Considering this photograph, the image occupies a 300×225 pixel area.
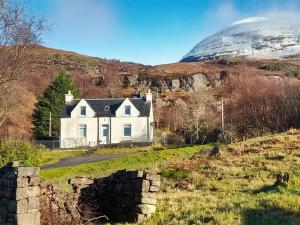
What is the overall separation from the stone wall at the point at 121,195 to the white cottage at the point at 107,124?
167 ft

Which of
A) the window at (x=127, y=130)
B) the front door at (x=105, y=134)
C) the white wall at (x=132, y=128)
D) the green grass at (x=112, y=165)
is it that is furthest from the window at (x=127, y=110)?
the green grass at (x=112, y=165)


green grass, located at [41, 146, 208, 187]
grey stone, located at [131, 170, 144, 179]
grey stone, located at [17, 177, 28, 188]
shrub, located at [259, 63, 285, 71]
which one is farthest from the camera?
shrub, located at [259, 63, 285, 71]

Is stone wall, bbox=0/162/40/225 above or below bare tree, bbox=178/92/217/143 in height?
below

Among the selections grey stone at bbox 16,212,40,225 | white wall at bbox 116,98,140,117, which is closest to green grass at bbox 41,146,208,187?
grey stone at bbox 16,212,40,225

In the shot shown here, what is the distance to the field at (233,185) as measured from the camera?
1458cm

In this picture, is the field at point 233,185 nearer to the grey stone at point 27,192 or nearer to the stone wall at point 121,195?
the stone wall at point 121,195

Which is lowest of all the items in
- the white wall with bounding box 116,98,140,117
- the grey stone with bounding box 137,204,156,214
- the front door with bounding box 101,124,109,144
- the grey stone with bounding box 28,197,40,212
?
the grey stone with bounding box 137,204,156,214

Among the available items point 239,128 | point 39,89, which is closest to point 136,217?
point 239,128

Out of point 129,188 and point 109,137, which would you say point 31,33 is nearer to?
point 129,188

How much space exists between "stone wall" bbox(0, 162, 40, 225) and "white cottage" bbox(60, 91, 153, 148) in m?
54.0

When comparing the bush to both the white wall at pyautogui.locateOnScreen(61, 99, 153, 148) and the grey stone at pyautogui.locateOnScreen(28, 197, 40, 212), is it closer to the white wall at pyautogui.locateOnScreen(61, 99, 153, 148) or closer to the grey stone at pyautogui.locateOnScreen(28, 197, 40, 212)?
the grey stone at pyautogui.locateOnScreen(28, 197, 40, 212)

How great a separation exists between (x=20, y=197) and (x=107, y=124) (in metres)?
55.5

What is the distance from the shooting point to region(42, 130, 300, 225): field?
574 inches

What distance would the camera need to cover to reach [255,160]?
25.3m
